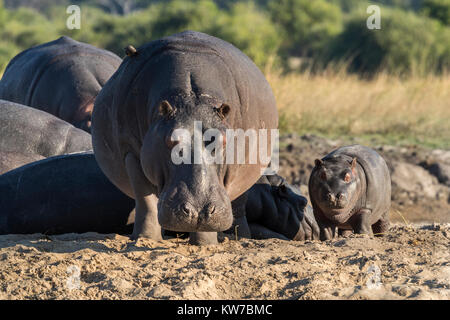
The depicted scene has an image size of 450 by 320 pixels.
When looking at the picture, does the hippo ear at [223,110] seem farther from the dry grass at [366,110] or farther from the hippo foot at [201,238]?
the dry grass at [366,110]

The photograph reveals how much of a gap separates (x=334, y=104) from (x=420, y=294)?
10487 millimetres

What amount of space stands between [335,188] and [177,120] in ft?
8.57

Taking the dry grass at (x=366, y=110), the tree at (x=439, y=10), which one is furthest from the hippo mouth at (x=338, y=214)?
the tree at (x=439, y=10)

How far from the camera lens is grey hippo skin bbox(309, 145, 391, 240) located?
6.17m

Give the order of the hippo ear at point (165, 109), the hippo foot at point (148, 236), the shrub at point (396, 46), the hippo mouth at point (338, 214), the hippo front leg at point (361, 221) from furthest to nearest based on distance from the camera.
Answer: the shrub at point (396, 46), the hippo front leg at point (361, 221), the hippo mouth at point (338, 214), the hippo foot at point (148, 236), the hippo ear at point (165, 109)

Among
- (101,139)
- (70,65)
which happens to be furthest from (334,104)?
(101,139)

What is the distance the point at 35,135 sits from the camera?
6754mm

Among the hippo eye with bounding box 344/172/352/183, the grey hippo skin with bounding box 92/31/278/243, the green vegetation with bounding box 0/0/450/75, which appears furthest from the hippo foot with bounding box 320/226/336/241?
the green vegetation with bounding box 0/0/450/75

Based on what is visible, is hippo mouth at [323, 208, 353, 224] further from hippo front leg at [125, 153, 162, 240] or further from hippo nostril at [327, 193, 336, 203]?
hippo front leg at [125, 153, 162, 240]

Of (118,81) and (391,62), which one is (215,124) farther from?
(391,62)

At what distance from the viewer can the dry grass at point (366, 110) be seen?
42.2ft

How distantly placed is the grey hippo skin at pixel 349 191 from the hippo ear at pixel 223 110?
7.86 feet

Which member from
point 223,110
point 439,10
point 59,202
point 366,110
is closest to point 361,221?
point 59,202

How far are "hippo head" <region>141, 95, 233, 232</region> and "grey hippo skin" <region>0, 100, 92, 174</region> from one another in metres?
2.81
